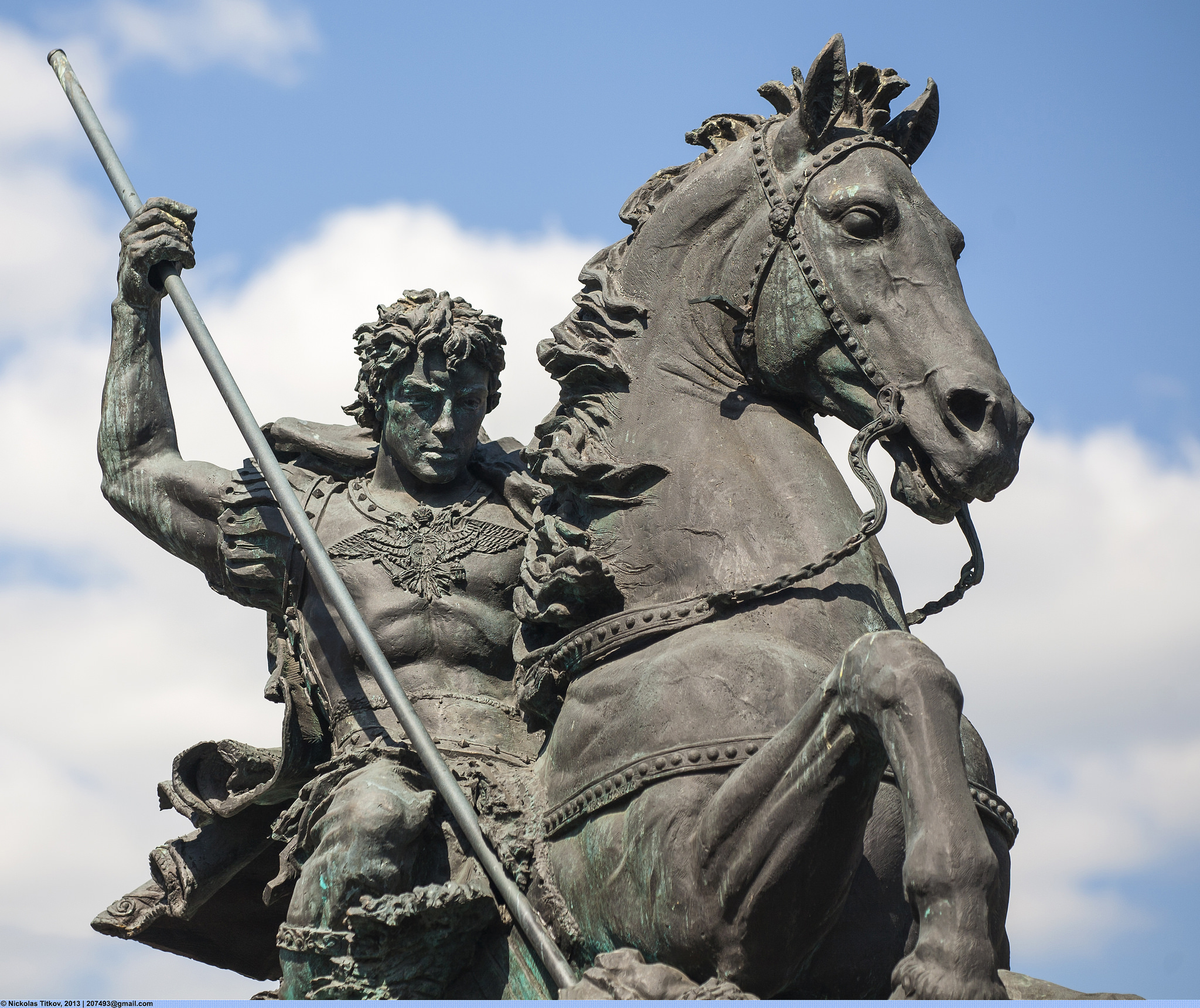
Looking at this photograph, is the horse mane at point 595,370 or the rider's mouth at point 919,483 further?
the horse mane at point 595,370

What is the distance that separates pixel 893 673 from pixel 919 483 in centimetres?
120

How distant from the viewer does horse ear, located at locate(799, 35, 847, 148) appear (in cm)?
636

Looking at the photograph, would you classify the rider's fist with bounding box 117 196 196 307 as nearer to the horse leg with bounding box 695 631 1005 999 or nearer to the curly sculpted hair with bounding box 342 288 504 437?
the curly sculpted hair with bounding box 342 288 504 437

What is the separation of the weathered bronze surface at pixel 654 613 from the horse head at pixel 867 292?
0.04 ft

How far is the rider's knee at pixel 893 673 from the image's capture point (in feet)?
15.9

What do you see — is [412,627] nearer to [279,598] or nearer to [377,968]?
[279,598]

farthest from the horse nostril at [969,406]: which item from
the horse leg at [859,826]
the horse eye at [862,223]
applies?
the horse leg at [859,826]

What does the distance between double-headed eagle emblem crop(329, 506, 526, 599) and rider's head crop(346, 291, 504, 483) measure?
8.0 inches

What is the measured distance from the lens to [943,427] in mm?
5855

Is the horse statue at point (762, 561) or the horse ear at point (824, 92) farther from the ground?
the horse ear at point (824, 92)

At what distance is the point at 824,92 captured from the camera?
21.0 ft

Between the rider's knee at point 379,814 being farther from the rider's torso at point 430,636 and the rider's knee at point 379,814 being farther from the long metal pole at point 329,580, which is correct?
the rider's torso at point 430,636

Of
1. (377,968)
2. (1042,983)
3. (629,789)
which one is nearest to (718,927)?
(629,789)

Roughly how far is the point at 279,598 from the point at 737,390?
217 cm
